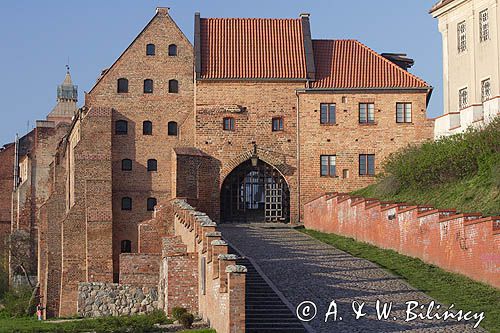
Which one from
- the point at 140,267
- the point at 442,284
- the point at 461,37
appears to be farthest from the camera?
the point at 461,37

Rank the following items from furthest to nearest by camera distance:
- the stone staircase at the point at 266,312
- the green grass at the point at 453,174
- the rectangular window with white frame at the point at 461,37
A: the rectangular window with white frame at the point at 461,37, the green grass at the point at 453,174, the stone staircase at the point at 266,312

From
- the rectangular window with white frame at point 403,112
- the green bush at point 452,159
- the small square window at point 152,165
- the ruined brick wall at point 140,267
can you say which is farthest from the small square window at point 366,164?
the ruined brick wall at point 140,267

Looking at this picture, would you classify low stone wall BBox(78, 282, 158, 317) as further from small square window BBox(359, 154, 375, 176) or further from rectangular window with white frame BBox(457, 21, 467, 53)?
rectangular window with white frame BBox(457, 21, 467, 53)

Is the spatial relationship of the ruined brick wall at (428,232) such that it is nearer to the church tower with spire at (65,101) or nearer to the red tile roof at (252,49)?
the red tile roof at (252,49)

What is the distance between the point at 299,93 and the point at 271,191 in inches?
204

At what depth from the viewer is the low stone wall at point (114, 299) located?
4581cm

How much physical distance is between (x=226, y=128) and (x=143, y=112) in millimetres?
5421

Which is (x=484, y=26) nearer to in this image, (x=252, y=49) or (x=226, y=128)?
(x=252, y=49)

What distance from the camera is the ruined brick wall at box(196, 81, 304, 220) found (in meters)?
53.6

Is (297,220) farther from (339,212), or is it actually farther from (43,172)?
(43,172)

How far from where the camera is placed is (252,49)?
55.6 meters

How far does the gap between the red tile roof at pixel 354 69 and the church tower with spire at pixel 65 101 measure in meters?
59.3

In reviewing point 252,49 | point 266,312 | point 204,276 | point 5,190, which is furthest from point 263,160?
point 5,190

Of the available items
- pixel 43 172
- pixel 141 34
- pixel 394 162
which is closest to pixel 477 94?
pixel 394 162
